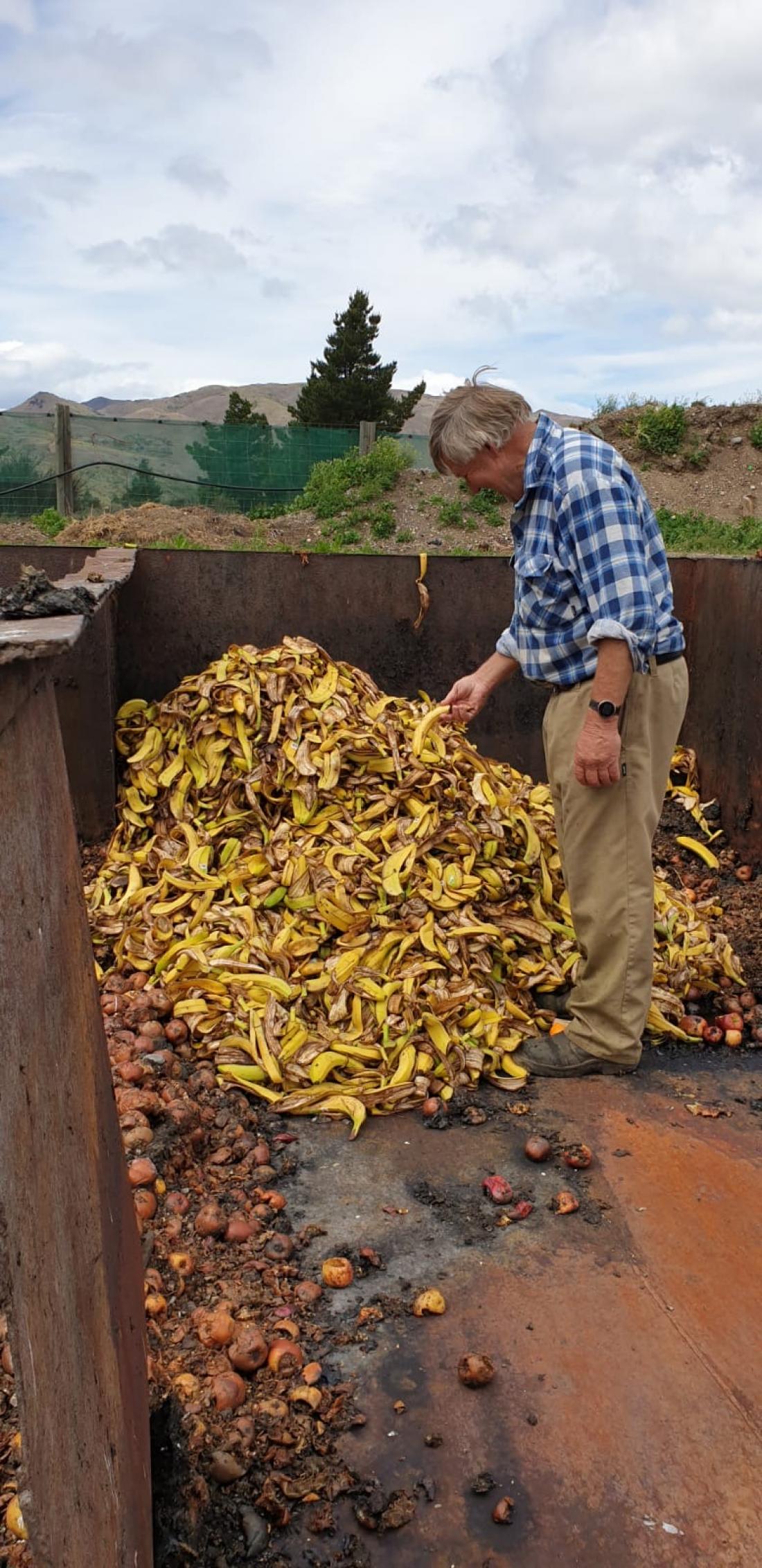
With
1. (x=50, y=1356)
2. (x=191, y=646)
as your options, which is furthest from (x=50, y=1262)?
(x=191, y=646)

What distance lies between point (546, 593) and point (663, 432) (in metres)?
12.7

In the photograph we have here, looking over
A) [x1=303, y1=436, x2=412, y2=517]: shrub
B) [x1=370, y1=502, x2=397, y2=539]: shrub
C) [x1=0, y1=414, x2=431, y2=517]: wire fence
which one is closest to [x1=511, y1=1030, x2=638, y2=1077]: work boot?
[x1=370, y1=502, x2=397, y2=539]: shrub

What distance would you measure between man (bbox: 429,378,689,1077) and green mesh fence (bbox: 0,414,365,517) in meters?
11.4

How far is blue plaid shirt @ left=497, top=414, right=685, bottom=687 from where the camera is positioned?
2.60 meters

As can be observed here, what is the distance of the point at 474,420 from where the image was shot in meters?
2.74

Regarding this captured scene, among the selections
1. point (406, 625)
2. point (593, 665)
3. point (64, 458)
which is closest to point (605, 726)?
point (593, 665)

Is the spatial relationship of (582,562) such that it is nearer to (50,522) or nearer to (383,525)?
(383,525)

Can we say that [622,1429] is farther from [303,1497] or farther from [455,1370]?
[303,1497]

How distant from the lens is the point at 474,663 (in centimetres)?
462

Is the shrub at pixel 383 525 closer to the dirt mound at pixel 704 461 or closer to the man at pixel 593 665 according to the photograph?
the dirt mound at pixel 704 461

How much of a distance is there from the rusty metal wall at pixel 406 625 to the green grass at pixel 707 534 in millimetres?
6809

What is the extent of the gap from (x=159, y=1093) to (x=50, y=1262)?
168 cm

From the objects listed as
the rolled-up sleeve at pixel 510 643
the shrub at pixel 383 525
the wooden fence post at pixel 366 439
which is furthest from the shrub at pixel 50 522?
the rolled-up sleeve at pixel 510 643

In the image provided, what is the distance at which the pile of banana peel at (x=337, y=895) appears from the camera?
2982mm
